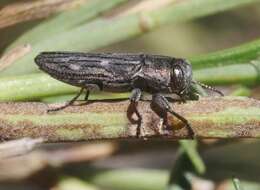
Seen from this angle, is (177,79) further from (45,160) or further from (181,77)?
(45,160)

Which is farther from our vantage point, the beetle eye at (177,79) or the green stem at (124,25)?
the beetle eye at (177,79)

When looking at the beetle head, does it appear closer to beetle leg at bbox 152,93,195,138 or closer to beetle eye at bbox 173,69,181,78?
beetle eye at bbox 173,69,181,78

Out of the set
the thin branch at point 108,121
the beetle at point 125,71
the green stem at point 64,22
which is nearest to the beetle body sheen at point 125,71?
the beetle at point 125,71

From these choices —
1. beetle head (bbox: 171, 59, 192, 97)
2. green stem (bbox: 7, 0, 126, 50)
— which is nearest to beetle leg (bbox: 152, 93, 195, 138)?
beetle head (bbox: 171, 59, 192, 97)

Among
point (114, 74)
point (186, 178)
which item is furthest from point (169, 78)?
point (186, 178)

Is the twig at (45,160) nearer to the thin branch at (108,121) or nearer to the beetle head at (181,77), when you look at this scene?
the beetle head at (181,77)

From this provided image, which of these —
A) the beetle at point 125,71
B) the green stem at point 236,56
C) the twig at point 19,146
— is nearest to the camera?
the twig at point 19,146

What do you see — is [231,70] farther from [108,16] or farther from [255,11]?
[255,11]

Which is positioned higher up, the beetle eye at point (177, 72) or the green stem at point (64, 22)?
the green stem at point (64, 22)
